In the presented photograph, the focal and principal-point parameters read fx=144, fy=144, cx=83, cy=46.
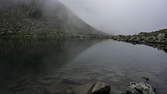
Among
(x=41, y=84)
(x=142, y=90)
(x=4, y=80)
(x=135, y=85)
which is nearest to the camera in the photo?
(x=142, y=90)

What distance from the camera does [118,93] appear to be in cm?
2055

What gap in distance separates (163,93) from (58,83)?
16.0 meters

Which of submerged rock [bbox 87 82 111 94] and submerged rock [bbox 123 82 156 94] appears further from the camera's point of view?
submerged rock [bbox 87 82 111 94]

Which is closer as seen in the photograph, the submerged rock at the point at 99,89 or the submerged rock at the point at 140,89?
the submerged rock at the point at 140,89

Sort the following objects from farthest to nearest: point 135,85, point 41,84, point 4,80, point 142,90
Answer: point 4,80
point 41,84
point 135,85
point 142,90

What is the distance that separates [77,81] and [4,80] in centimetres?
1248

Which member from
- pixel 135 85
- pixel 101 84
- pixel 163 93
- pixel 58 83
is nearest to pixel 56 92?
pixel 58 83

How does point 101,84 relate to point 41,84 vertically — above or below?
above

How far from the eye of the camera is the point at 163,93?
69.2 feet

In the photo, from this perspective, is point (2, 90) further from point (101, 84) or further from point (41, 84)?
point (101, 84)

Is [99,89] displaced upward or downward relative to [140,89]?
downward

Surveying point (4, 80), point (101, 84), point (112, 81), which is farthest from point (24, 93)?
point (112, 81)

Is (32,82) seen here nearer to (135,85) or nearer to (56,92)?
(56,92)

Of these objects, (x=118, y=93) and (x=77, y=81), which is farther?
(x=77, y=81)
